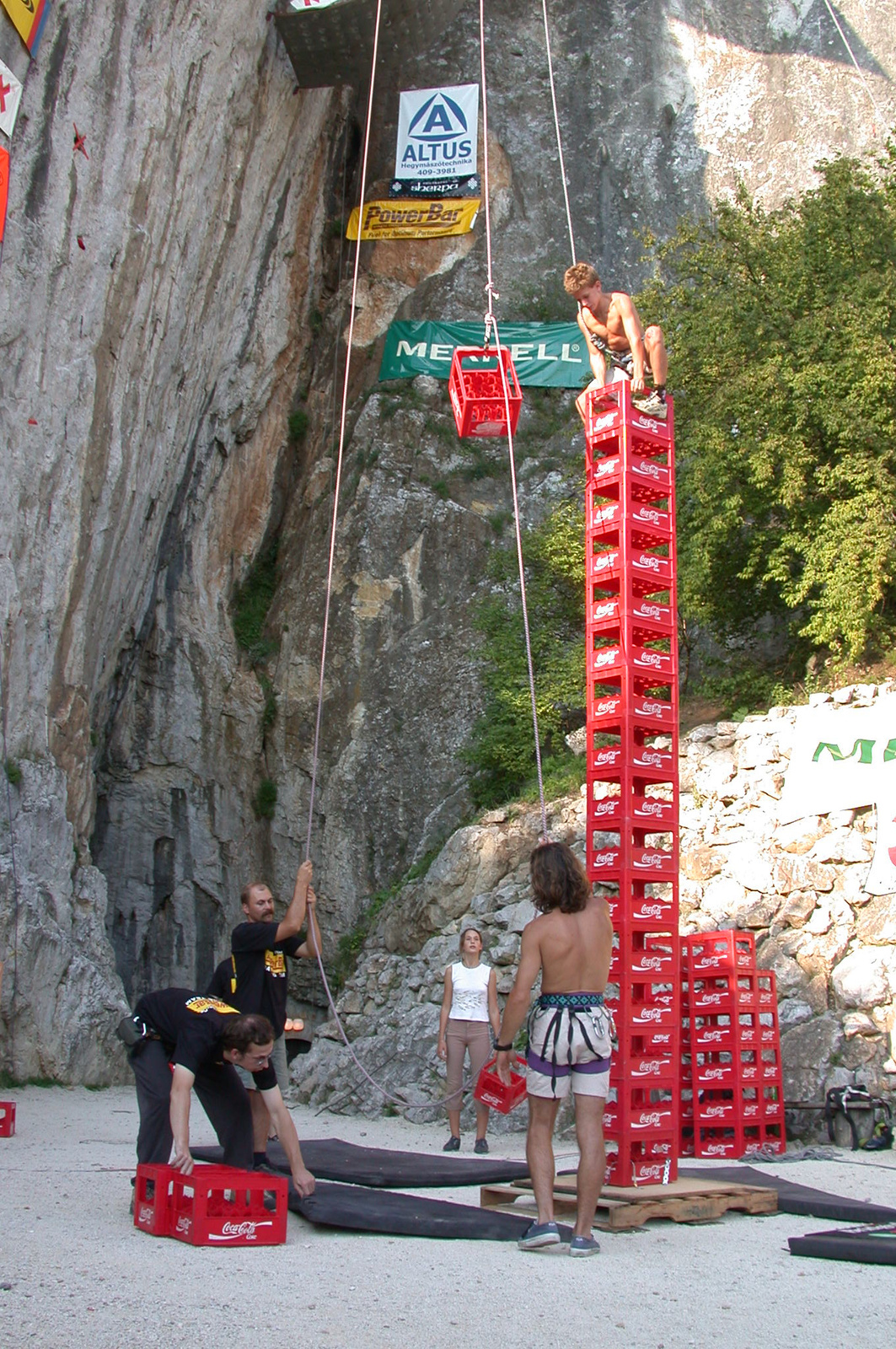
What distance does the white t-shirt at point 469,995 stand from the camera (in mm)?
8883

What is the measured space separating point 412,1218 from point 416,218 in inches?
836

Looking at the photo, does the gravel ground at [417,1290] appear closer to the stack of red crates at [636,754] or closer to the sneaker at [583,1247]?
the sneaker at [583,1247]

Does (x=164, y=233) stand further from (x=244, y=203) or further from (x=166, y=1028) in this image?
(x=166, y=1028)

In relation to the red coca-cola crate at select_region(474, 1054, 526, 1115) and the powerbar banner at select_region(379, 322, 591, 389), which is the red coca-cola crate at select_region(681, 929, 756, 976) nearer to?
the red coca-cola crate at select_region(474, 1054, 526, 1115)

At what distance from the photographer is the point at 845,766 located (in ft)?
38.2

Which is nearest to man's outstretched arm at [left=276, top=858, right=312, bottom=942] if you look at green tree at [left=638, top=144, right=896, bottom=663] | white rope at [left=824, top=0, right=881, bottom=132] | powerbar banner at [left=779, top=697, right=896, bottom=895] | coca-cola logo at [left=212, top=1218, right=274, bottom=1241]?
coca-cola logo at [left=212, top=1218, right=274, bottom=1241]

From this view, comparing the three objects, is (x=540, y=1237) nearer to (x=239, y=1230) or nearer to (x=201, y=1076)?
(x=239, y=1230)

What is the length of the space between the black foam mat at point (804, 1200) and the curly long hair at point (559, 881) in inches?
79.0

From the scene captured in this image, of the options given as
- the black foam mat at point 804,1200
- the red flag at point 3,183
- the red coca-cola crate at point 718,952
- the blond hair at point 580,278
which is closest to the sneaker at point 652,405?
the blond hair at point 580,278

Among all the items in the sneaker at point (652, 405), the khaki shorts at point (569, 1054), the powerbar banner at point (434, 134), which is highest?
the powerbar banner at point (434, 134)

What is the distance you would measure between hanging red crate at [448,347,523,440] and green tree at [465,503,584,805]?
14.9ft

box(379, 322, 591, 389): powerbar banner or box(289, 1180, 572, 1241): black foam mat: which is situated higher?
box(379, 322, 591, 389): powerbar banner

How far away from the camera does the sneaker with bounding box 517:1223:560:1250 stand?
4.88 metres

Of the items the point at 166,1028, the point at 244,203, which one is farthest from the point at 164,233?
the point at 166,1028
